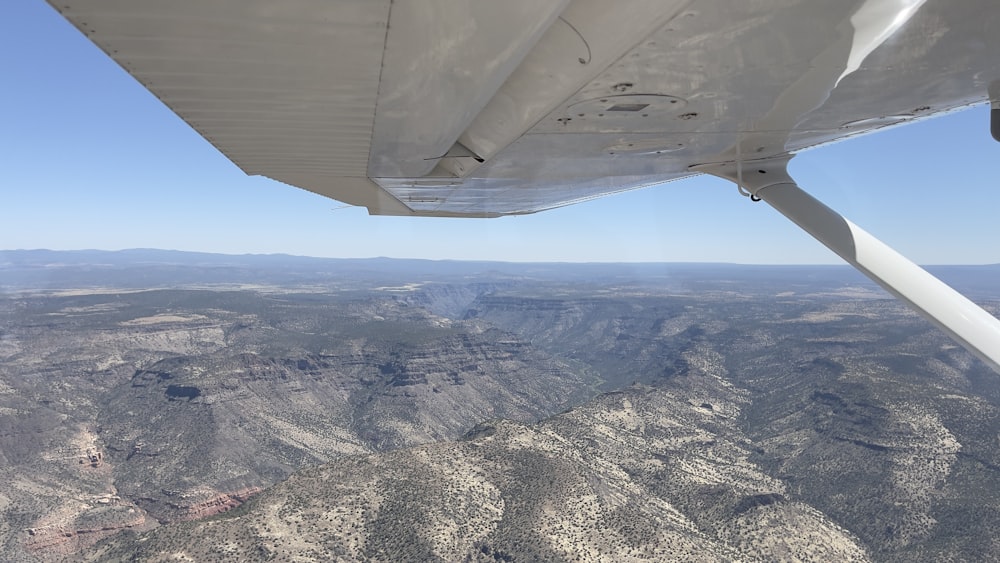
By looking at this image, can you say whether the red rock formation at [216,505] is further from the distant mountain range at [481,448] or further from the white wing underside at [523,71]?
the white wing underside at [523,71]

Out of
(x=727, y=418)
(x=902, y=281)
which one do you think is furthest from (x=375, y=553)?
(x=727, y=418)

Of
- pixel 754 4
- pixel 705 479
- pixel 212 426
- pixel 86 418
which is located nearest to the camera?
pixel 754 4

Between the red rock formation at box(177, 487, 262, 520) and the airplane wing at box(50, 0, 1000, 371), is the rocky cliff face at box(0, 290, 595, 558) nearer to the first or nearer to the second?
the red rock formation at box(177, 487, 262, 520)

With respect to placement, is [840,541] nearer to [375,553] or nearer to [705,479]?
[705,479]

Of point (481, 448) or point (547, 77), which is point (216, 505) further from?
point (547, 77)

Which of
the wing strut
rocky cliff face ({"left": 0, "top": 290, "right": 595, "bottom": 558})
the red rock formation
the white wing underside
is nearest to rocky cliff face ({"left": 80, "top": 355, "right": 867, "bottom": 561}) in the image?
the red rock formation

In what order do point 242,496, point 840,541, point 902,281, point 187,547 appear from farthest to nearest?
1. point 242,496
2. point 840,541
3. point 187,547
4. point 902,281
